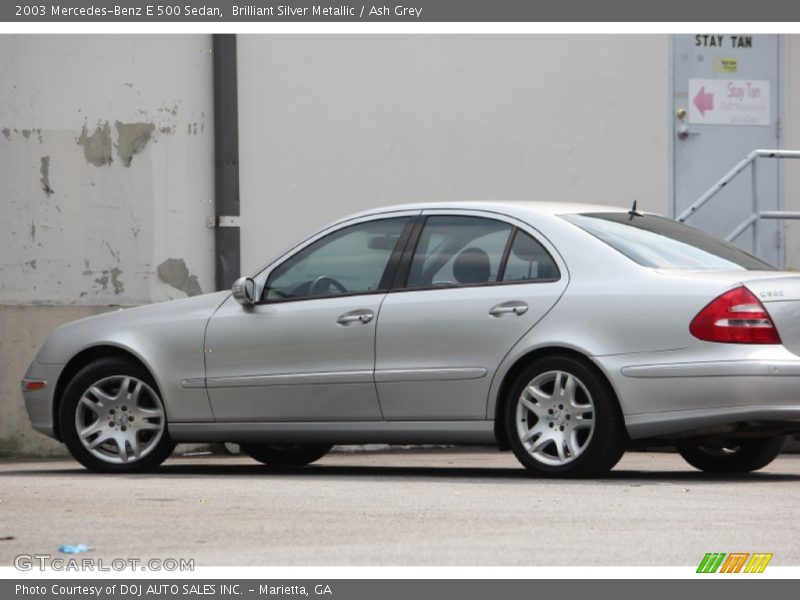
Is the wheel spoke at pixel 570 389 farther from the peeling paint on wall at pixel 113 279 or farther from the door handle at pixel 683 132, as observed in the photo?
the door handle at pixel 683 132

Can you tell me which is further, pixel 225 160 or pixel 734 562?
pixel 225 160

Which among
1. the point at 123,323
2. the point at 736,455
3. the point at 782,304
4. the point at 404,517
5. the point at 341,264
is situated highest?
the point at 341,264

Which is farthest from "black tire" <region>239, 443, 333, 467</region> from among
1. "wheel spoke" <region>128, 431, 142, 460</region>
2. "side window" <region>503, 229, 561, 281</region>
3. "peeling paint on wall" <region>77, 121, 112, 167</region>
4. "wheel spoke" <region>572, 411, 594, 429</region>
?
"peeling paint on wall" <region>77, 121, 112, 167</region>

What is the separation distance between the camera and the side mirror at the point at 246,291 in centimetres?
963

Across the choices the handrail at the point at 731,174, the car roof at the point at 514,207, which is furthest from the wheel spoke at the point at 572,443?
the handrail at the point at 731,174

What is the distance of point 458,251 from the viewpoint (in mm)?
9273

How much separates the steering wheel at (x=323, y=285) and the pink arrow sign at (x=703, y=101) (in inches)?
263

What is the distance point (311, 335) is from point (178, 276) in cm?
482

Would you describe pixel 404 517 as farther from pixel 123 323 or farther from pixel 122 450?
pixel 123 323

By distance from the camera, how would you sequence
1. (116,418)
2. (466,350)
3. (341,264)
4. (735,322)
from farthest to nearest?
(116,418)
(341,264)
(466,350)
(735,322)

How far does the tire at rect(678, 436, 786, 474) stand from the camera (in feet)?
31.2

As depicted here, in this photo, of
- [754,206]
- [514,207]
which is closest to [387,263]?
[514,207]

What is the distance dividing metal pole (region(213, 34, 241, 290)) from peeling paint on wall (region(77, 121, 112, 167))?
87cm

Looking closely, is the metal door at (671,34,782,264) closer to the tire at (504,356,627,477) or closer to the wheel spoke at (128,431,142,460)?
the wheel spoke at (128,431,142,460)
